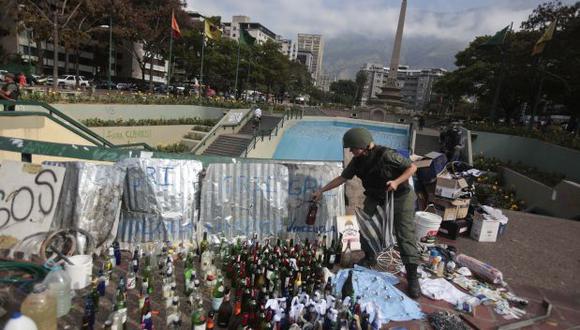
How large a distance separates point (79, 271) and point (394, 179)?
12.8ft

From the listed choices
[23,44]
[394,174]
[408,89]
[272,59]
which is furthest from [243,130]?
[408,89]

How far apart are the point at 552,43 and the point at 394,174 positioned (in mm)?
23806

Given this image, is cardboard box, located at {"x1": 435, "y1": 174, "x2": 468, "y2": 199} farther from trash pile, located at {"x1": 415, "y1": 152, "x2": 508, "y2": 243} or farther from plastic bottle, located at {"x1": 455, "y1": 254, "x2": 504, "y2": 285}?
plastic bottle, located at {"x1": 455, "y1": 254, "x2": 504, "y2": 285}

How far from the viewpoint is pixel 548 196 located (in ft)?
35.5

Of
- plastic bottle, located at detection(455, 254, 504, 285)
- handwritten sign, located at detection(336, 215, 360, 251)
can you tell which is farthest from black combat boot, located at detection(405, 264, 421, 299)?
plastic bottle, located at detection(455, 254, 504, 285)

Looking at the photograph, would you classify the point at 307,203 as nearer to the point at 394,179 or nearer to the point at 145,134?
the point at 394,179

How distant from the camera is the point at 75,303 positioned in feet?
11.3

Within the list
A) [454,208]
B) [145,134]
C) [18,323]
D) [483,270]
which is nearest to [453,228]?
[454,208]

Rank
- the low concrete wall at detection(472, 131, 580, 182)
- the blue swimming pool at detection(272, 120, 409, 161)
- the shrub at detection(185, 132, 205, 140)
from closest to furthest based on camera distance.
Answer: the low concrete wall at detection(472, 131, 580, 182) < the shrub at detection(185, 132, 205, 140) < the blue swimming pool at detection(272, 120, 409, 161)

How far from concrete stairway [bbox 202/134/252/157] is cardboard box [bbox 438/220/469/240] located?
1437 cm

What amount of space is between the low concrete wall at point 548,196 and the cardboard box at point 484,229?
4.93 meters

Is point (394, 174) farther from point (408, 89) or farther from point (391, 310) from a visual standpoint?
point (408, 89)

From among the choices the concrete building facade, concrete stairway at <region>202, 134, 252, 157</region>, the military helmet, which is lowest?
concrete stairway at <region>202, 134, 252, 157</region>

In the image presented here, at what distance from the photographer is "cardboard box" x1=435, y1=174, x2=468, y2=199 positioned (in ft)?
20.3
